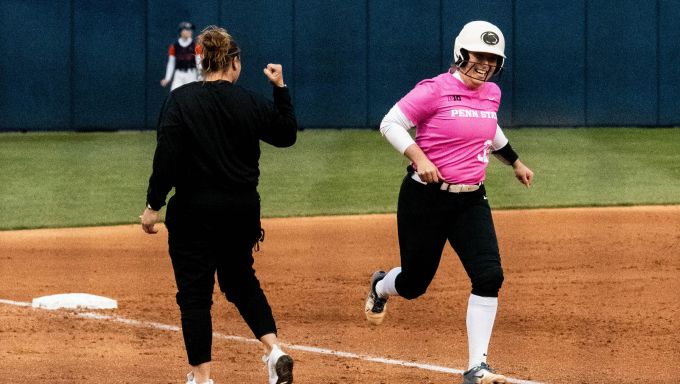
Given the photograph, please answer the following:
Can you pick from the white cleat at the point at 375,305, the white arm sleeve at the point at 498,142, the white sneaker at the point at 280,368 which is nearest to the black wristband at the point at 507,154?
the white arm sleeve at the point at 498,142

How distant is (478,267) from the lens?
262 inches

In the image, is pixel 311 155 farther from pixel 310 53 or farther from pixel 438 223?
pixel 438 223

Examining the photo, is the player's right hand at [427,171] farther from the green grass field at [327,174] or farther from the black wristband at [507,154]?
the green grass field at [327,174]

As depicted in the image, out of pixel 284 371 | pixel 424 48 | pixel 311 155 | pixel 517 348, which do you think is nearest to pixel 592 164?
pixel 311 155

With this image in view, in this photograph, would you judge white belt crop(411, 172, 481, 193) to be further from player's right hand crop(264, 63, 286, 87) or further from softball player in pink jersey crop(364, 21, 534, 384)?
player's right hand crop(264, 63, 286, 87)

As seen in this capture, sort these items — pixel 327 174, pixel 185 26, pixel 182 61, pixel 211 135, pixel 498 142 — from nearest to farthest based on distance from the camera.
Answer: pixel 211 135, pixel 498 142, pixel 327 174, pixel 185 26, pixel 182 61

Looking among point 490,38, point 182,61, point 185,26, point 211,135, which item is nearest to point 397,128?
point 490,38

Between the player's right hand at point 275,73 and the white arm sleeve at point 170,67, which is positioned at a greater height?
the player's right hand at point 275,73

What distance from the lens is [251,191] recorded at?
6.31m

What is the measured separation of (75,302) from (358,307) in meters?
2.00

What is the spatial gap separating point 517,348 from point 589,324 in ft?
3.23

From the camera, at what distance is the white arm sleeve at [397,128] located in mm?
6824

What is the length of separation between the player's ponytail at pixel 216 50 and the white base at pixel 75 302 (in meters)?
3.43

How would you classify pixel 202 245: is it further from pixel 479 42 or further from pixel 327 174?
pixel 327 174
